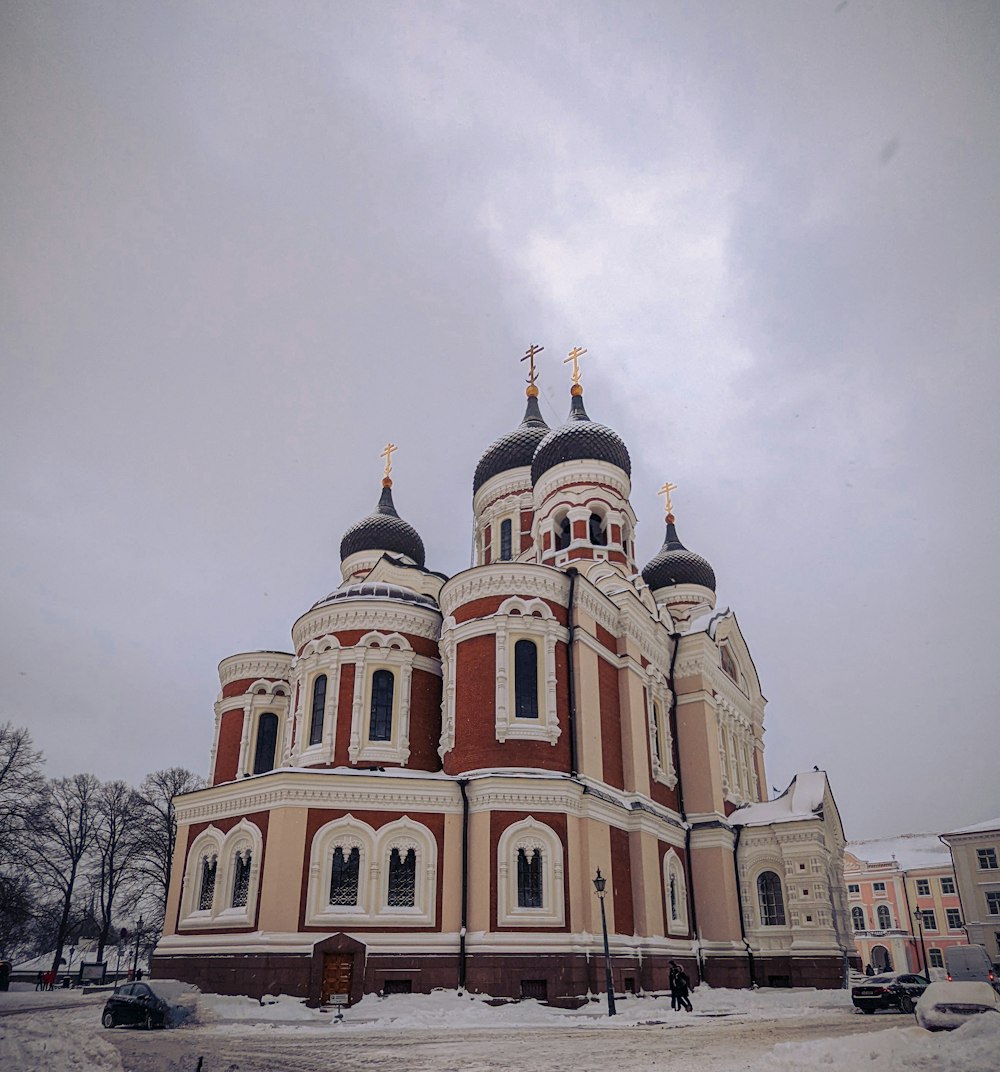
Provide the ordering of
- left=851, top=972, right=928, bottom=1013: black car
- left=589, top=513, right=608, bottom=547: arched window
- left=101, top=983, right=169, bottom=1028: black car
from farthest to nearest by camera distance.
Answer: left=589, top=513, right=608, bottom=547: arched window, left=851, top=972, right=928, bottom=1013: black car, left=101, top=983, right=169, bottom=1028: black car

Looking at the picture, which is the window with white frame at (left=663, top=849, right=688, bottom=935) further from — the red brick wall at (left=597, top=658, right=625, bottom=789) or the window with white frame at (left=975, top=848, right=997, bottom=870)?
the window with white frame at (left=975, top=848, right=997, bottom=870)

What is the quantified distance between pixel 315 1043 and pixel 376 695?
1223 cm

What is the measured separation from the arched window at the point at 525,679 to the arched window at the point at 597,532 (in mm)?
8242

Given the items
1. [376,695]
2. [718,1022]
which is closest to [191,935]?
[376,695]

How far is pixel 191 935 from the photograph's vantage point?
20.4 m

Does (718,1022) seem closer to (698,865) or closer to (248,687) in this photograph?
(698,865)

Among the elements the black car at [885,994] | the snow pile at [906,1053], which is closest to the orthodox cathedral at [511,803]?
the black car at [885,994]

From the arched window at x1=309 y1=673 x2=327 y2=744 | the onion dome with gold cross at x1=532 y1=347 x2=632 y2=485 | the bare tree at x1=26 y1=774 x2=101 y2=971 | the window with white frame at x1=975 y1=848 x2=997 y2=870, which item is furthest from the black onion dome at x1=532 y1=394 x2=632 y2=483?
the window with white frame at x1=975 y1=848 x2=997 y2=870

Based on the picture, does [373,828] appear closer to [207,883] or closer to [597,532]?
[207,883]

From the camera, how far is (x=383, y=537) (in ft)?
114

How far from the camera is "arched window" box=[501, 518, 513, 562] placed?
34.8 meters

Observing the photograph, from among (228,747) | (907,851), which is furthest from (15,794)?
(907,851)

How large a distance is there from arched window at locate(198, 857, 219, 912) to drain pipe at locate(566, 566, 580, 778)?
9303 mm

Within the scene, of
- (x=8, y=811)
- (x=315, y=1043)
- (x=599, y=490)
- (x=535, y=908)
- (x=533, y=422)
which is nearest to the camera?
(x=315, y=1043)
